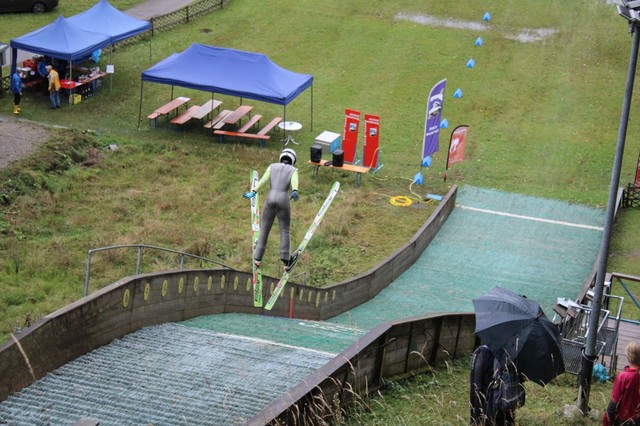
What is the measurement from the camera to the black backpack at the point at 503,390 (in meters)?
9.88

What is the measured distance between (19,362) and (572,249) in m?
16.1

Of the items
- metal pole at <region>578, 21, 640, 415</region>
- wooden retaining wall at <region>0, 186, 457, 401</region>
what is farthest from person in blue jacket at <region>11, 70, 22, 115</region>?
metal pole at <region>578, 21, 640, 415</region>

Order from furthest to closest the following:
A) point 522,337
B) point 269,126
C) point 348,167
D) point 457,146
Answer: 1. point 269,126
2. point 457,146
3. point 348,167
4. point 522,337

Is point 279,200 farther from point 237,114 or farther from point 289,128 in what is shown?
point 237,114

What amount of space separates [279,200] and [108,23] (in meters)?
19.5

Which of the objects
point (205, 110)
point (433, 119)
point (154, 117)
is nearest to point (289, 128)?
point (205, 110)

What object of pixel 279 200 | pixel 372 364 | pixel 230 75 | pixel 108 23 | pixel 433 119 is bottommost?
pixel 433 119

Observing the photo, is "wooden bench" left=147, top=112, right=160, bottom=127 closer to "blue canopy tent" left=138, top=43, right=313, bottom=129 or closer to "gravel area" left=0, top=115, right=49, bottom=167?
"blue canopy tent" left=138, top=43, right=313, bottom=129

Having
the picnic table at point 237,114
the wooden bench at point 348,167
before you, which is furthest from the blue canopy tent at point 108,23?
the wooden bench at point 348,167

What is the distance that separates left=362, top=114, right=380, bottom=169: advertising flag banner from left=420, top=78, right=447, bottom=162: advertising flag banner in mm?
1498

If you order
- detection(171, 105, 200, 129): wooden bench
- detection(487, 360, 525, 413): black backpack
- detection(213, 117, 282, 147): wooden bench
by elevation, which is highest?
detection(487, 360, 525, 413): black backpack

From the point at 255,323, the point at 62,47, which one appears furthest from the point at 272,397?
the point at 62,47

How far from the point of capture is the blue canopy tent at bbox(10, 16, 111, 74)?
30.8 metres

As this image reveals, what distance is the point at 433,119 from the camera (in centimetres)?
2720
